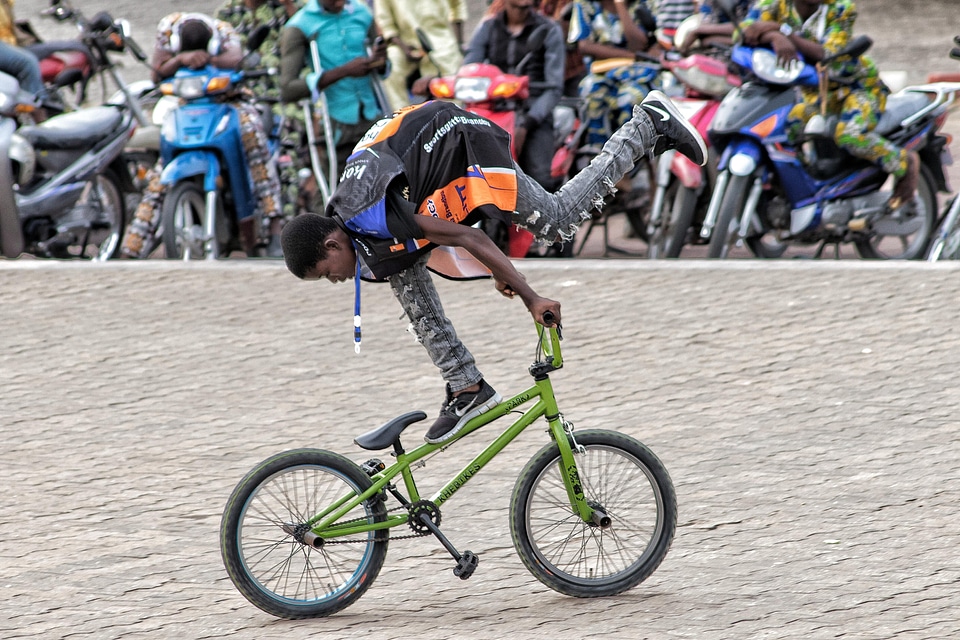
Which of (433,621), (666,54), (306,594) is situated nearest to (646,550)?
(433,621)

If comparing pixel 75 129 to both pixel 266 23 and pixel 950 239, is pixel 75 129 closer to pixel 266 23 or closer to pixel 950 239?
pixel 266 23

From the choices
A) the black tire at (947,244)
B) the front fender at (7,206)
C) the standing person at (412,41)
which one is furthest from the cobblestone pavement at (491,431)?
the standing person at (412,41)

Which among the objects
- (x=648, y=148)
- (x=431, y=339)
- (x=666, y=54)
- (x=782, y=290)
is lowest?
(x=782, y=290)

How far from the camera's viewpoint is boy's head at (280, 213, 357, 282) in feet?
13.5

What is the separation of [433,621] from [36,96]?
6.89 m

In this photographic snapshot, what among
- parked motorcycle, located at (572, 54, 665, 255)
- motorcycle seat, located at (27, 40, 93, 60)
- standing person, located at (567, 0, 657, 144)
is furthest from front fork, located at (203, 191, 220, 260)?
motorcycle seat, located at (27, 40, 93, 60)

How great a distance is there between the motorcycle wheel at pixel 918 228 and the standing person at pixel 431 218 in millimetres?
5312

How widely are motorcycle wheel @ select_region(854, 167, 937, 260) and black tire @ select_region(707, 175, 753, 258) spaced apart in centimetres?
100

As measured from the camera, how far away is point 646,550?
175 inches

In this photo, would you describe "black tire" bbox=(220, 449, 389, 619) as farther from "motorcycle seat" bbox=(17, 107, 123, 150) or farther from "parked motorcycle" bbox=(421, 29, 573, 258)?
"motorcycle seat" bbox=(17, 107, 123, 150)

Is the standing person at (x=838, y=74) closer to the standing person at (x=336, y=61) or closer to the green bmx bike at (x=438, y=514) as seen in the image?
the standing person at (x=336, y=61)

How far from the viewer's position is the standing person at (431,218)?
414 centimetres

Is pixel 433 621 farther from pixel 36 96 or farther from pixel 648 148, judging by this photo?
pixel 36 96

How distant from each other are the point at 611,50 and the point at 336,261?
6.70 m
